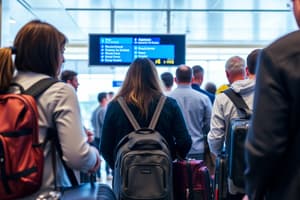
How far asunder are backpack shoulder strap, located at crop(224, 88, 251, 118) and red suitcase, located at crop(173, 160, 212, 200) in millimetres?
A: 411

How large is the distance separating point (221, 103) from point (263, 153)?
1541 mm

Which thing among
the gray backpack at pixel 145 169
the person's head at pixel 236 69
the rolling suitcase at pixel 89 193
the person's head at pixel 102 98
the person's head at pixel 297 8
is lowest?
the person's head at pixel 102 98

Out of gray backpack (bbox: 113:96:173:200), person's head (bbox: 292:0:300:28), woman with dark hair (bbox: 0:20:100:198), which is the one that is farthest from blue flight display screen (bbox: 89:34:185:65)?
person's head (bbox: 292:0:300:28)

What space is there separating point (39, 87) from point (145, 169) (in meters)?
0.99

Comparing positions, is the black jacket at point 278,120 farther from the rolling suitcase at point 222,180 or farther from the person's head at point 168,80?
the person's head at point 168,80

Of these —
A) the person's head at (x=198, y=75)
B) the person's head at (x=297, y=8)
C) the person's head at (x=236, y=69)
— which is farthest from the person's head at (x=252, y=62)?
the person's head at (x=198, y=75)

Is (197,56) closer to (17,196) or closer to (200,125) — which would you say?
(200,125)

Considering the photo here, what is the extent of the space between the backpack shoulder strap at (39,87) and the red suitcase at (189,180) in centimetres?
125

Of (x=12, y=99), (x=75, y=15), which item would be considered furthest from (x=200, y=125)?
(x=75, y=15)

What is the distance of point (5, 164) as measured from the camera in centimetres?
148

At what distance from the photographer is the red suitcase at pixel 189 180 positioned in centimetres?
265

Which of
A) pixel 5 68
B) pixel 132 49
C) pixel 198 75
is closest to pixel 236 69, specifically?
pixel 198 75

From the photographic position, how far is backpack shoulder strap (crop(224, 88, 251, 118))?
2.67 m

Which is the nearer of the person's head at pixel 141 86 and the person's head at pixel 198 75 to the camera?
the person's head at pixel 141 86
